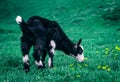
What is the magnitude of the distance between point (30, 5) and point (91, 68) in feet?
183

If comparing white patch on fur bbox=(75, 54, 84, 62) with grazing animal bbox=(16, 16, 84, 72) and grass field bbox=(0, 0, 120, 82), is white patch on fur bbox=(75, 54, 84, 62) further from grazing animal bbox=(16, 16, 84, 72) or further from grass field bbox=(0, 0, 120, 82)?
grass field bbox=(0, 0, 120, 82)

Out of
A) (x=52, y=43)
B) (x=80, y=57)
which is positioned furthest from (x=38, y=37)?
(x=80, y=57)

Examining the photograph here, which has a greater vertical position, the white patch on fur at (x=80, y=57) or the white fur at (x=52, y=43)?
the white fur at (x=52, y=43)

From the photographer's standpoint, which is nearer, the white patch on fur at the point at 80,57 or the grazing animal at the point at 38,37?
the grazing animal at the point at 38,37

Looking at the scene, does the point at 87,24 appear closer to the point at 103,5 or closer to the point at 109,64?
the point at 103,5

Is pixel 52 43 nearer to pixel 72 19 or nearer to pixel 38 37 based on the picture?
pixel 38 37

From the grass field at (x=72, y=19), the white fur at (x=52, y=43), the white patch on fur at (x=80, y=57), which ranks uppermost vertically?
the grass field at (x=72, y=19)

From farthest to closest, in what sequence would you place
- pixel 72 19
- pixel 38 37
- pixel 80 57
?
pixel 72 19 → pixel 80 57 → pixel 38 37

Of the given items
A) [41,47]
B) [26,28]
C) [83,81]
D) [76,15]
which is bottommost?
[83,81]

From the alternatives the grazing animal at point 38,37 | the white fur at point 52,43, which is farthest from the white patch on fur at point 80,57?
the white fur at point 52,43

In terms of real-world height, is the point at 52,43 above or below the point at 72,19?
below

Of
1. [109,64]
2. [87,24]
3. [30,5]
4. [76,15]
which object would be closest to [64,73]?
[109,64]

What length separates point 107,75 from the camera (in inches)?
421

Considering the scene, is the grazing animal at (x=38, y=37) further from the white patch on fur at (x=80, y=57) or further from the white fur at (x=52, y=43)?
the white patch on fur at (x=80, y=57)
